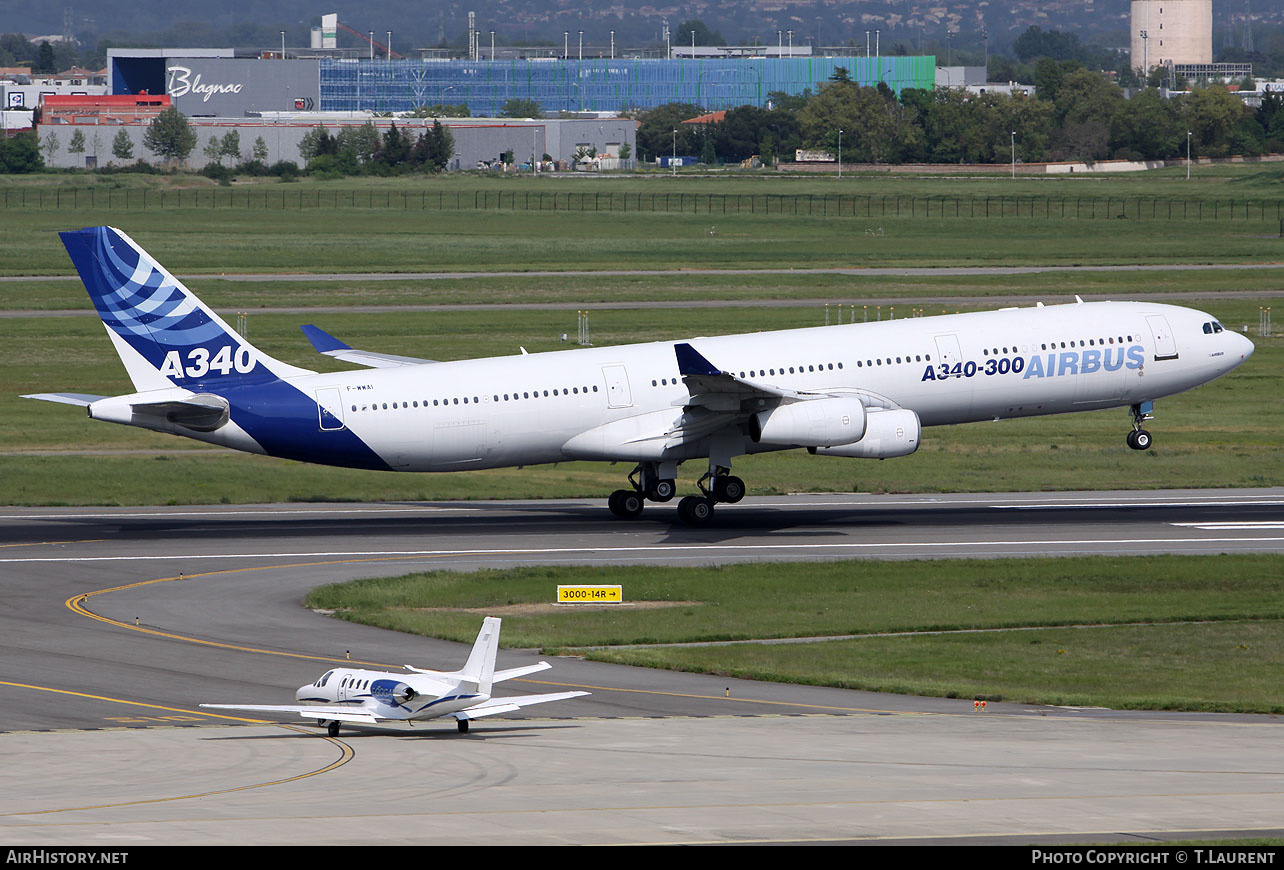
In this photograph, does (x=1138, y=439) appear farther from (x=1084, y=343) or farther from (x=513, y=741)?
(x=513, y=741)

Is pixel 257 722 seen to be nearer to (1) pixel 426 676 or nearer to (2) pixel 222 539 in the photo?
(1) pixel 426 676

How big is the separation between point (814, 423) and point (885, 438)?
228cm

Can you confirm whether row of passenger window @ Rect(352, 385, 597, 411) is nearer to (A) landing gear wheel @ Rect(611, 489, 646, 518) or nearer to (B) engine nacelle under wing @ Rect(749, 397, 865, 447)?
(A) landing gear wheel @ Rect(611, 489, 646, 518)

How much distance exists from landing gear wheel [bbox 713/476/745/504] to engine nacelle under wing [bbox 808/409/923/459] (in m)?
3.02

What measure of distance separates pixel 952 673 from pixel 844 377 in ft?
59.3

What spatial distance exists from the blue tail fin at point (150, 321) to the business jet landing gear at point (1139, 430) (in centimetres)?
2814

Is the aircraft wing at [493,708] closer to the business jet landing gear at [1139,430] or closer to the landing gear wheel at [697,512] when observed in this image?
the landing gear wheel at [697,512]

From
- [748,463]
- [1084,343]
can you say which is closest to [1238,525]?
[1084,343]

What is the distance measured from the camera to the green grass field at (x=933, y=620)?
3322 cm

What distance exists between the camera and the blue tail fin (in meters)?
47.1

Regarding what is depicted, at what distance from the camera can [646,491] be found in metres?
51.9

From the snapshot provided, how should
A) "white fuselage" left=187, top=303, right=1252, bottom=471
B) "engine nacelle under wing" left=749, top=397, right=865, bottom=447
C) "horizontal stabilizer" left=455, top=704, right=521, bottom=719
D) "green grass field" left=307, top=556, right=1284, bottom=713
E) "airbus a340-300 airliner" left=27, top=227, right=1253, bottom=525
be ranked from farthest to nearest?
"white fuselage" left=187, top=303, right=1252, bottom=471
"engine nacelle under wing" left=749, top=397, right=865, bottom=447
"airbus a340-300 airliner" left=27, top=227, right=1253, bottom=525
"green grass field" left=307, top=556, right=1284, bottom=713
"horizontal stabilizer" left=455, top=704, right=521, bottom=719

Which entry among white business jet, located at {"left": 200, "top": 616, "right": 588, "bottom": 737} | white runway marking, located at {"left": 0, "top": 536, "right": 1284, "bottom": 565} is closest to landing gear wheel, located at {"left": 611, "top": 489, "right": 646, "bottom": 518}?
white runway marking, located at {"left": 0, "top": 536, "right": 1284, "bottom": 565}

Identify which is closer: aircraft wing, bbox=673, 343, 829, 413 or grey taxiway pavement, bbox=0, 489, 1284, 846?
grey taxiway pavement, bbox=0, 489, 1284, 846
